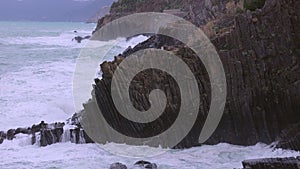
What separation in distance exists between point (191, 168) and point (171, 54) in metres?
3.92

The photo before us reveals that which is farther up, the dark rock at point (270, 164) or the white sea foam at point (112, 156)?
the white sea foam at point (112, 156)

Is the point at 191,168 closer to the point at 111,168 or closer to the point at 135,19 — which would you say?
the point at 111,168

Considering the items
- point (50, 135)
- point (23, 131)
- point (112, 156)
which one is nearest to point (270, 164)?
point (112, 156)

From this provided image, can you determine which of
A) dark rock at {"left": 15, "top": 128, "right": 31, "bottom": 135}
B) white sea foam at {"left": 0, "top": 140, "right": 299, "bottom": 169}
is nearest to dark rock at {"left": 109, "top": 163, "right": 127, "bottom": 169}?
white sea foam at {"left": 0, "top": 140, "right": 299, "bottom": 169}

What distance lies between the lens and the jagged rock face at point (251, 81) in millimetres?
14055

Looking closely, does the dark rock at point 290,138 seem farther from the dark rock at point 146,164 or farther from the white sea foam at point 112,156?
the dark rock at point 146,164

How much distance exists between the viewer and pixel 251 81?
47.1ft

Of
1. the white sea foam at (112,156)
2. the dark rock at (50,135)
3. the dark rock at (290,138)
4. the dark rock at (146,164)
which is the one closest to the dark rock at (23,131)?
the dark rock at (50,135)

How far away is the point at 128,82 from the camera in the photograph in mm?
14953

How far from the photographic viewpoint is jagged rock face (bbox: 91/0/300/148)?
46.1 ft

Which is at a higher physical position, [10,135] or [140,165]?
[10,135]

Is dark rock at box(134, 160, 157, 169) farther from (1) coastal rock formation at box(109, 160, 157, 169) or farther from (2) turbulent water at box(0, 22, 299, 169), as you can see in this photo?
(2) turbulent water at box(0, 22, 299, 169)

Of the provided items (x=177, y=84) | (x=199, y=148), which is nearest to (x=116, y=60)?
(x=177, y=84)

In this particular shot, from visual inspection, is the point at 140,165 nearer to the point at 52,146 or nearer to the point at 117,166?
the point at 117,166
